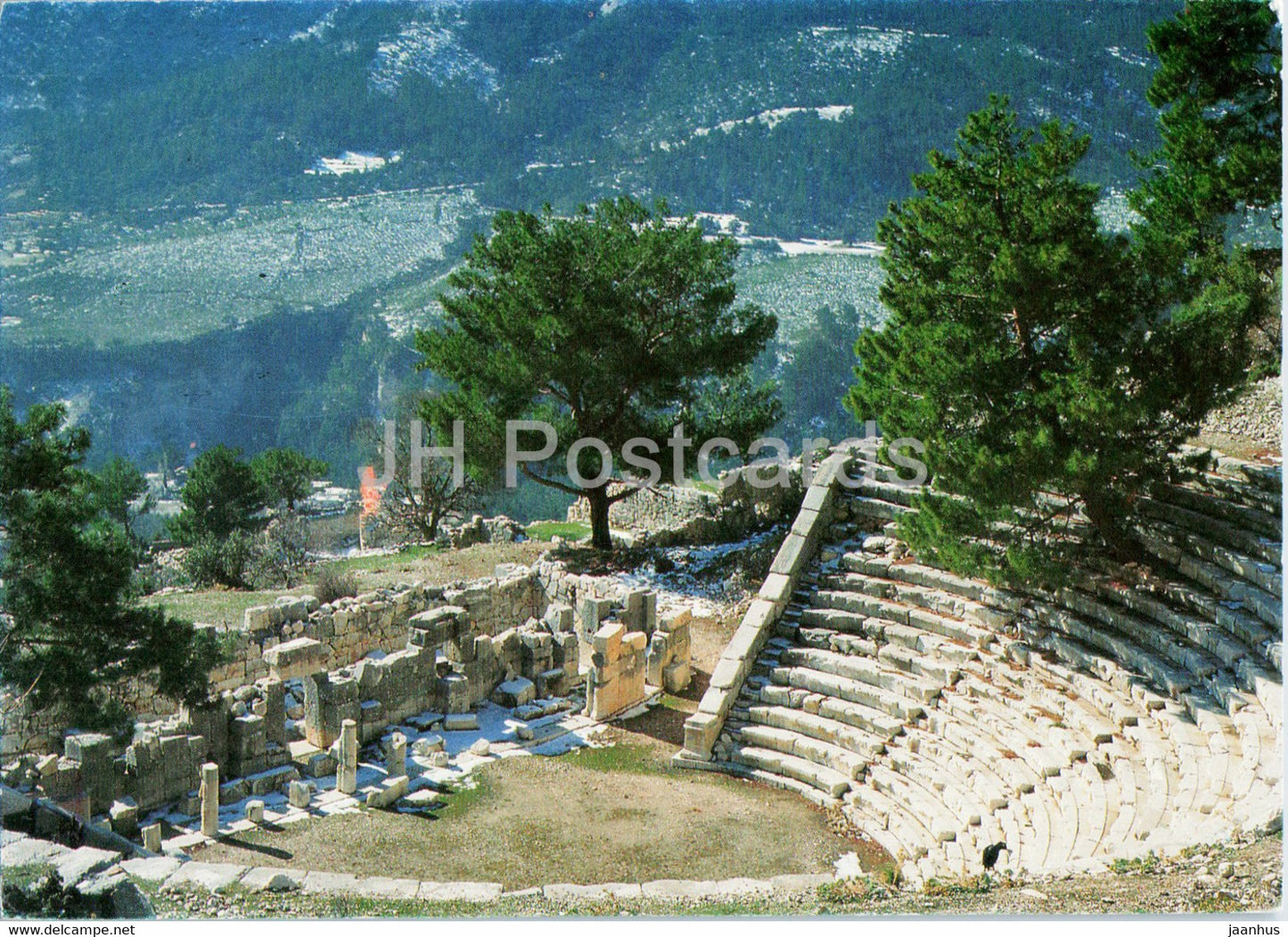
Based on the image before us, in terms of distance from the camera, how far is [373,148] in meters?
75.6

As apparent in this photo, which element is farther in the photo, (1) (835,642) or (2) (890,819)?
(1) (835,642)

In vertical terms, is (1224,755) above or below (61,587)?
below

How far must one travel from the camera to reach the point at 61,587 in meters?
15.7

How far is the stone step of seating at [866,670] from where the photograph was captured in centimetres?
1745

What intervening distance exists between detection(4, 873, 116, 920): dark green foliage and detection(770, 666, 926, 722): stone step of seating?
9.54 metres

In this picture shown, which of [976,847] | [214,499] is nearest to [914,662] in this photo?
[976,847]

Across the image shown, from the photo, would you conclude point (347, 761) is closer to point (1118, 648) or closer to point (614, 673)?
point (614, 673)

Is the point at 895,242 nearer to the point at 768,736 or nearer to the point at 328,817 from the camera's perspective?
the point at 768,736

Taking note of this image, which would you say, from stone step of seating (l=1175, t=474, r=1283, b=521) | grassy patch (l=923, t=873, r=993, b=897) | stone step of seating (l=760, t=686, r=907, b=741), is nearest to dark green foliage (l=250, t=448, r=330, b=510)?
stone step of seating (l=760, t=686, r=907, b=741)

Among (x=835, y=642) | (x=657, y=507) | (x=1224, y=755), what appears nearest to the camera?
(x=1224, y=755)

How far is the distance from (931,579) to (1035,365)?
3286 millimetres

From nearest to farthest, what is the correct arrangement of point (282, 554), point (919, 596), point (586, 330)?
1. point (919, 596)
2. point (586, 330)
3. point (282, 554)

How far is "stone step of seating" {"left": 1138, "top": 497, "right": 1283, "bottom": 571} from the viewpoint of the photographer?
15695mm

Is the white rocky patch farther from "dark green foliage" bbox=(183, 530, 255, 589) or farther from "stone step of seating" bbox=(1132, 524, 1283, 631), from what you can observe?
"stone step of seating" bbox=(1132, 524, 1283, 631)
